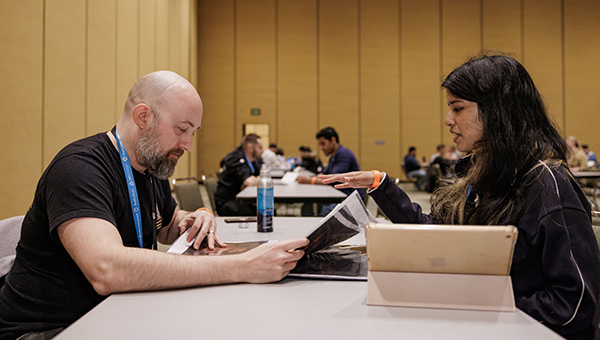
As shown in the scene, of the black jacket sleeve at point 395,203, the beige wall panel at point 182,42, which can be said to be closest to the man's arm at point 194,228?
the black jacket sleeve at point 395,203

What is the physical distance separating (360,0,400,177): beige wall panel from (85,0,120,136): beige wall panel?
7.53m

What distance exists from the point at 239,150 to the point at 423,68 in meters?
8.63

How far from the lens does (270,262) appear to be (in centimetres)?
93

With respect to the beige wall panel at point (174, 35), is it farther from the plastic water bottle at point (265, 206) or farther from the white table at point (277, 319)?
the white table at point (277, 319)

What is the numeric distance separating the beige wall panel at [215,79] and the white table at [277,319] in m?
10.8

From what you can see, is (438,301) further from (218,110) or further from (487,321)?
(218,110)

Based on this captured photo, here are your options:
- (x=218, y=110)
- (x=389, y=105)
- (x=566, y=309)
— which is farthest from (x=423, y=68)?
(x=566, y=309)

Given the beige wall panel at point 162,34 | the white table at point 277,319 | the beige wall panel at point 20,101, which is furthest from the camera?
the beige wall panel at point 162,34

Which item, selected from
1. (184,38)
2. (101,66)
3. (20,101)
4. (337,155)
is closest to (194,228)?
(20,101)

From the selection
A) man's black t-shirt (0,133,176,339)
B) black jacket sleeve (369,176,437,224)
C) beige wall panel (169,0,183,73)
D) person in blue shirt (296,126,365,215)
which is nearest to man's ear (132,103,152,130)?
man's black t-shirt (0,133,176,339)

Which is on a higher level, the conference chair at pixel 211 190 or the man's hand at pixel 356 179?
the man's hand at pixel 356 179

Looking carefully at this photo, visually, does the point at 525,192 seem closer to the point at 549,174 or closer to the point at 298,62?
the point at 549,174

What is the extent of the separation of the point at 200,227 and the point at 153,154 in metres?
0.32

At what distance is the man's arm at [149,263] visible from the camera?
33.6 inches
